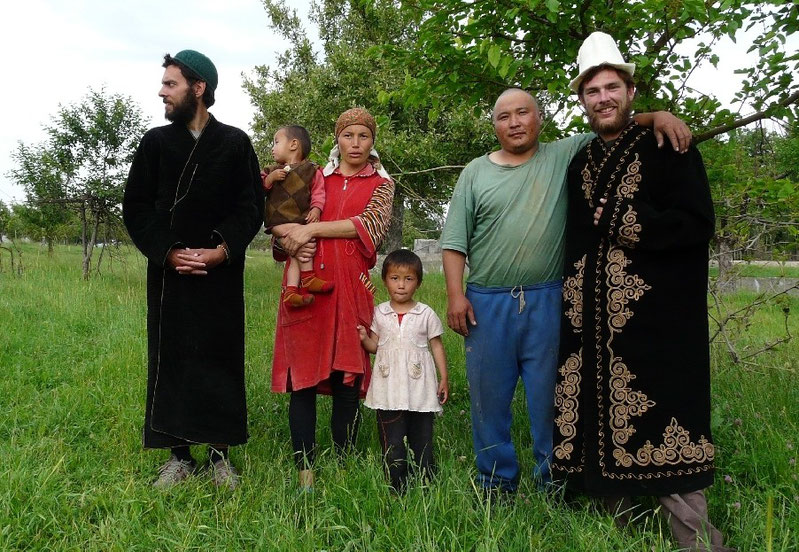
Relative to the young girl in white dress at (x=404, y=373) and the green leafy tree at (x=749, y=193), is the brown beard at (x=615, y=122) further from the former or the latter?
the green leafy tree at (x=749, y=193)

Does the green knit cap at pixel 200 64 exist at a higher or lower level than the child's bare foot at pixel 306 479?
higher

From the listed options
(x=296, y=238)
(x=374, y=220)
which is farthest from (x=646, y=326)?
(x=296, y=238)

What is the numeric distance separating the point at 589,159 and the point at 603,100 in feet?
0.85

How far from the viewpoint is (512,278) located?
3004 millimetres

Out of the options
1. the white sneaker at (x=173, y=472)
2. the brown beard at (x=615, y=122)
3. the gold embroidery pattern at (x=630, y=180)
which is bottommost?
the white sneaker at (x=173, y=472)

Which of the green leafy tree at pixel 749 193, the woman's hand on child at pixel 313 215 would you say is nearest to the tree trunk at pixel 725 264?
the green leafy tree at pixel 749 193

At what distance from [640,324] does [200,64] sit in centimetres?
249

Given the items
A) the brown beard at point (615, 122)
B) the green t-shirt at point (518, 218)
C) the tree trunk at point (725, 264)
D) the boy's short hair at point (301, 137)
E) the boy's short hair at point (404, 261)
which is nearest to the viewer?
the brown beard at point (615, 122)

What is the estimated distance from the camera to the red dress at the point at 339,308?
10.7 ft

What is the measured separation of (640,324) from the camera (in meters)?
2.57

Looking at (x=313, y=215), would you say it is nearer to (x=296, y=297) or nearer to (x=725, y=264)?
(x=296, y=297)

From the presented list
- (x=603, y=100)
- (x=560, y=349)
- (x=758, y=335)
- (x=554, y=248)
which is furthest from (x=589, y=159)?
(x=758, y=335)

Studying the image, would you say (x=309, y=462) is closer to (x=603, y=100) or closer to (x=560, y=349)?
(x=560, y=349)

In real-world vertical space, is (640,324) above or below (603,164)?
below
